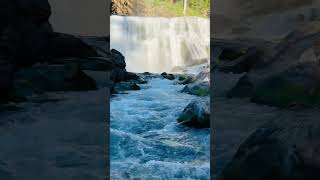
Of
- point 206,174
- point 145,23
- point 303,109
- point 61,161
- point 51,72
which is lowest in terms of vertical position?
point 206,174

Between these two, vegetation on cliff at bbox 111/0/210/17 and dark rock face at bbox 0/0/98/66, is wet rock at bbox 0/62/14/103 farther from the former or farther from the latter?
vegetation on cliff at bbox 111/0/210/17

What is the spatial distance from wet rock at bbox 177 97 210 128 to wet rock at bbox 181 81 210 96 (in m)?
0.20

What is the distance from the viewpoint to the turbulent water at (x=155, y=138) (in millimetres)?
7203

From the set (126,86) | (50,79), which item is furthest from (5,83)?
(126,86)

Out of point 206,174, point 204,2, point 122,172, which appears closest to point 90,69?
point 122,172

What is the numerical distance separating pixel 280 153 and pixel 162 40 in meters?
3.43

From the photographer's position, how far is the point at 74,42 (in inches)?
212

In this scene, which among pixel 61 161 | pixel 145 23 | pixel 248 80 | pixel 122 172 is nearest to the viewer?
pixel 61 161

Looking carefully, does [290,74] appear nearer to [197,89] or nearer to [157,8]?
[197,89]

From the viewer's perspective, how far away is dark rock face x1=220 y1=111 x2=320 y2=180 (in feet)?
17.1

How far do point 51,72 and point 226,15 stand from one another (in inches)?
80.5

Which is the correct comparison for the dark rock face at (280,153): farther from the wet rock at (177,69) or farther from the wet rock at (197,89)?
the wet rock at (177,69)

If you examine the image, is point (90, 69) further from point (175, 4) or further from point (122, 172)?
point (175, 4)

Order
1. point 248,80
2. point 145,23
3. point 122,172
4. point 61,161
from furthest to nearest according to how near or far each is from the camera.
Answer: point 145,23 → point 122,172 → point 248,80 → point 61,161
